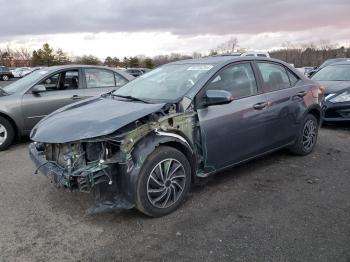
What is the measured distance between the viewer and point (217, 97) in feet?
13.1

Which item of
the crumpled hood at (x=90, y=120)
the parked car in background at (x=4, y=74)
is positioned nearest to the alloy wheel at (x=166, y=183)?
the crumpled hood at (x=90, y=120)

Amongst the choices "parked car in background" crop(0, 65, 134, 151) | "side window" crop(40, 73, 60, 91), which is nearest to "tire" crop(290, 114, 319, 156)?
"parked car in background" crop(0, 65, 134, 151)

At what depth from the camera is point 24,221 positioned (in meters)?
3.74

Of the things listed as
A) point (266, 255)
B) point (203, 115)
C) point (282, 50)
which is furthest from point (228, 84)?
point (282, 50)

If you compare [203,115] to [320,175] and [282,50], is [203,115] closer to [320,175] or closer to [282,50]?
[320,175]

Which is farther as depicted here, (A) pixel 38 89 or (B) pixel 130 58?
(B) pixel 130 58

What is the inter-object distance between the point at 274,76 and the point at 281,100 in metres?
0.38

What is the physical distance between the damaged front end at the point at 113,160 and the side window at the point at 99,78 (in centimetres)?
390

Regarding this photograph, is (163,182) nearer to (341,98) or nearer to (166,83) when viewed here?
(166,83)

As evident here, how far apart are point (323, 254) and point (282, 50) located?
226ft

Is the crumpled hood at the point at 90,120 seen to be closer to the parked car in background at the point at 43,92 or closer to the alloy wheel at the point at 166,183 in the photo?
the alloy wheel at the point at 166,183

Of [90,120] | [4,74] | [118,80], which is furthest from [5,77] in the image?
[90,120]

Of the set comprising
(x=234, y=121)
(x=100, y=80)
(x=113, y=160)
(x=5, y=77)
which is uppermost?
(x=5, y=77)

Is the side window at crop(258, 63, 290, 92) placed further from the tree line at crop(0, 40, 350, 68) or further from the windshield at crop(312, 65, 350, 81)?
the tree line at crop(0, 40, 350, 68)
